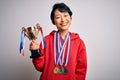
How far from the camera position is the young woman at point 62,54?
1012mm

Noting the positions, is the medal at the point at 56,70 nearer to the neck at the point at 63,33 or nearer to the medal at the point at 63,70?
the medal at the point at 63,70

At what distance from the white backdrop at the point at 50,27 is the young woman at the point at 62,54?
0.54 meters

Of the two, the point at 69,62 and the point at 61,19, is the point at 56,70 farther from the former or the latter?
the point at 61,19

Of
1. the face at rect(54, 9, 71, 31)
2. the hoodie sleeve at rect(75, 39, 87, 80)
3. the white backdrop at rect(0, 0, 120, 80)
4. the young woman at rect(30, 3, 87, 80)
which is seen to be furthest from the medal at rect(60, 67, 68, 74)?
the white backdrop at rect(0, 0, 120, 80)

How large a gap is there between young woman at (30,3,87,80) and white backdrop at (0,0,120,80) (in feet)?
1.76

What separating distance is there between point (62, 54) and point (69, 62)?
0.07 meters

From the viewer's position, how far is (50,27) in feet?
5.25

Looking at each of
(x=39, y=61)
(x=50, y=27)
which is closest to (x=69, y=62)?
(x=39, y=61)

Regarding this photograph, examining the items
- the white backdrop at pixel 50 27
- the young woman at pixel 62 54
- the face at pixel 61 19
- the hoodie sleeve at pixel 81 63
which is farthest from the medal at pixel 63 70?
the white backdrop at pixel 50 27

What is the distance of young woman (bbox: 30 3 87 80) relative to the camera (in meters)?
1.01

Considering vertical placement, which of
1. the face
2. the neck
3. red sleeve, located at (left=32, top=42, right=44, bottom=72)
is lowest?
red sleeve, located at (left=32, top=42, right=44, bottom=72)

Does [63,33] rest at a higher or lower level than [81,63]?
higher

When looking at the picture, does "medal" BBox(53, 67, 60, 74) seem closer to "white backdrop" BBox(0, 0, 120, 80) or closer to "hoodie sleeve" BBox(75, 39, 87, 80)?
"hoodie sleeve" BBox(75, 39, 87, 80)

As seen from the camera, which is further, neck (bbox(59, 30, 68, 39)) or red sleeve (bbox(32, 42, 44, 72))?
neck (bbox(59, 30, 68, 39))
